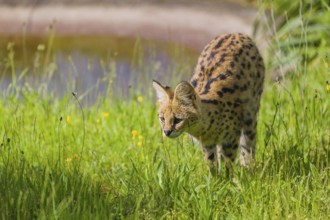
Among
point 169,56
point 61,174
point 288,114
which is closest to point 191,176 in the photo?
point 61,174

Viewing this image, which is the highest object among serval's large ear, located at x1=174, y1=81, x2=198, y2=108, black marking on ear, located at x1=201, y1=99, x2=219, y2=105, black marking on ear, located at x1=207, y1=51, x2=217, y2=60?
black marking on ear, located at x1=207, y1=51, x2=217, y2=60

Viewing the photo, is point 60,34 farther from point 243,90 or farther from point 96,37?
point 243,90

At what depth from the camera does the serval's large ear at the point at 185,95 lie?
5.19 metres

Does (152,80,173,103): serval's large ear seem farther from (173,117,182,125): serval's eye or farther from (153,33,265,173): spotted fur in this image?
(173,117,182,125): serval's eye

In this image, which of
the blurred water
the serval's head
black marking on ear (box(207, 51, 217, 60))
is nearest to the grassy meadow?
the serval's head

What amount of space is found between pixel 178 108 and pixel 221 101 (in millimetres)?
506

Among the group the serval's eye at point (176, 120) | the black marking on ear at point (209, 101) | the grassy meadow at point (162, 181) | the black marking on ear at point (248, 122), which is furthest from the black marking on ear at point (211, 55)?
the serval's eye at point (176, 120)

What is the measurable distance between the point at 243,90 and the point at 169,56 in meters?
4.82

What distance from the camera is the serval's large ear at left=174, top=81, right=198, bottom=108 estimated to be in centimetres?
519

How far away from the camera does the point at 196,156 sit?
6035 mm

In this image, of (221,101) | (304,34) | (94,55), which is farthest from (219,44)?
(94,55)

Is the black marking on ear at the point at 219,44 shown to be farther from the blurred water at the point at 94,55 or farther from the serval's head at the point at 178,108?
the blurred water at the point at 94,55

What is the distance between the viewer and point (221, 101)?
5676 mm

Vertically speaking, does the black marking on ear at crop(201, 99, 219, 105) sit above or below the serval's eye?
above
